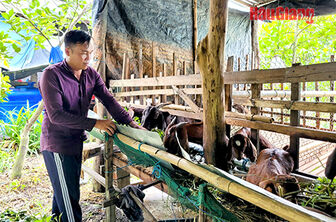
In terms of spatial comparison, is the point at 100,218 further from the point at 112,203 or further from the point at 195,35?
the point at 195,35

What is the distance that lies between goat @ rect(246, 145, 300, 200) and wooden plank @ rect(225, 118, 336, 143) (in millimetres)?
224

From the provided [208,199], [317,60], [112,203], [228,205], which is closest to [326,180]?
[228,205]

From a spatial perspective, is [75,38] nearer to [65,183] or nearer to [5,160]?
[65,183]

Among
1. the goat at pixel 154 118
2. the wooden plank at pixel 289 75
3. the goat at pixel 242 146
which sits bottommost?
the goat at pixel 242 146

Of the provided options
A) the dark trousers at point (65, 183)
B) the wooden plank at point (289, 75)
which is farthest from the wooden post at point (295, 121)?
the dark trousers at point (65, 183)

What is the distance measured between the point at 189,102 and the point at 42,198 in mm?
3371

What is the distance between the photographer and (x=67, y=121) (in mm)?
2184

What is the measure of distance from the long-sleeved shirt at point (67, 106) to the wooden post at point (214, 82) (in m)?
1.11

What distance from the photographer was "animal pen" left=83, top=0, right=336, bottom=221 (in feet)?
4.75

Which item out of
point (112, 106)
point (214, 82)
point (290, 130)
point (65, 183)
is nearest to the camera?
point (214, 82)

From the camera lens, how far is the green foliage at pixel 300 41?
8.91 metres

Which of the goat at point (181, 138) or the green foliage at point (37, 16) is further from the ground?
the green foliage at point (37, 16)

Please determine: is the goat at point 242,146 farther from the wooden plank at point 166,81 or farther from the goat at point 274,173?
the wooden plank at point 166,81

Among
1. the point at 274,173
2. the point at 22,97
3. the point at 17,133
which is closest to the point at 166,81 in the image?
the point at 274,173
